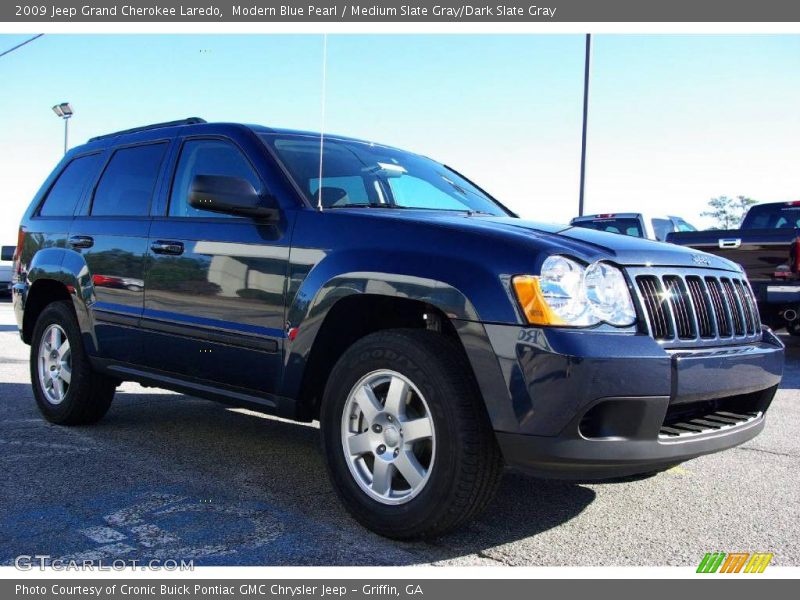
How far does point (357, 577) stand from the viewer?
9.40ft

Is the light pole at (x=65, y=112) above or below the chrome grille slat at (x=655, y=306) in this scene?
above

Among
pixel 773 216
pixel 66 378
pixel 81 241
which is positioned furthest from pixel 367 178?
pixel 773 216

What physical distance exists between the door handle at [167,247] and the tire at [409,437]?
1401mm

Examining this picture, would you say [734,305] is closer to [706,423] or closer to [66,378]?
[706,423]

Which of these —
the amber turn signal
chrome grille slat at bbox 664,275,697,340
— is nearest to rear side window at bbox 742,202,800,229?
chrome grille slat at bbox 664,275,697,340

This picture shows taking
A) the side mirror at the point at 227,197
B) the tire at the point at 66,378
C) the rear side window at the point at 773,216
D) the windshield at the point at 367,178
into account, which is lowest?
the tire at the point at 66,378

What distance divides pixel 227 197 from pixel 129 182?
1.54 metres

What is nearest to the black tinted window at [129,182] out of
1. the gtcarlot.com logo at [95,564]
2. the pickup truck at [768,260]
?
the gtcarlot.com logo at [95,564]

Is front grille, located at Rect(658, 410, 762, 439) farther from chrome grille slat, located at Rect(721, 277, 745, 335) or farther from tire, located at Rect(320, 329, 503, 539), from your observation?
tire, located at Rect(320, 329, 503, 539)

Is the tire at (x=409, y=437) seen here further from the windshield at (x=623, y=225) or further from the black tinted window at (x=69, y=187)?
the windshield at (x=623, y=225)

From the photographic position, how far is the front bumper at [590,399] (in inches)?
114

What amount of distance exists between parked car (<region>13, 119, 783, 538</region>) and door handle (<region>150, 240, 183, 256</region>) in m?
0.01

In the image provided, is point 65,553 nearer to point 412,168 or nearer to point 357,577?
point 357,577

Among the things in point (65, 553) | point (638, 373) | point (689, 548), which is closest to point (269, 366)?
point (65, 553)
